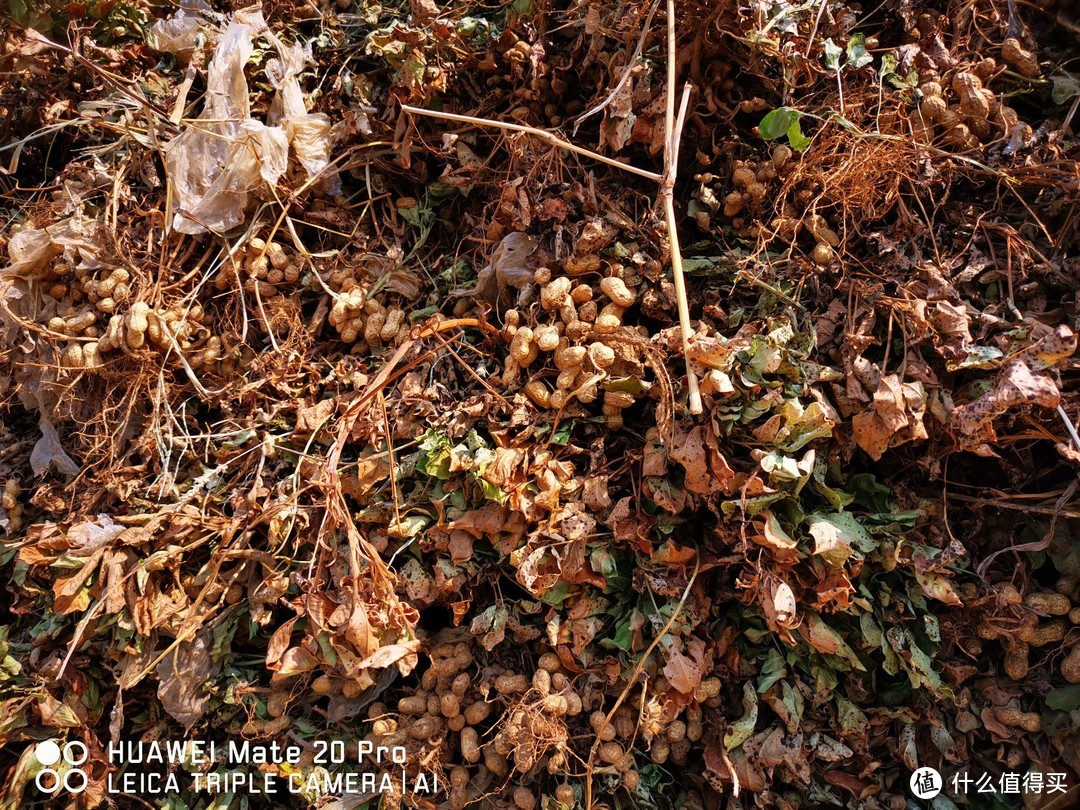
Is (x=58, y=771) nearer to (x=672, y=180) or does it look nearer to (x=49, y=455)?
(x=49, y=455)

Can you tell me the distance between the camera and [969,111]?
144 centimetres

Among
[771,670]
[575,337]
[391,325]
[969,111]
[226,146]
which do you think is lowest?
[771,670]

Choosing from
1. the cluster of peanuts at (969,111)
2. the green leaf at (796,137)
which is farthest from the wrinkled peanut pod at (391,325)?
the cluster of peanuts at (969,111)

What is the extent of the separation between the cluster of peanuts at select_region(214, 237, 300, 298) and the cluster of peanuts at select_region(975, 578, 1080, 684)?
1.78 meters

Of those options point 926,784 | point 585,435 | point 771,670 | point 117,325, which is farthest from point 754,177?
point 117,325

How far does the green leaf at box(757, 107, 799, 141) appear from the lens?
4.54 feet

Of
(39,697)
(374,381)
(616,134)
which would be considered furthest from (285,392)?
(616,134)

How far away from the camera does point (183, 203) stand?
5.85 feet

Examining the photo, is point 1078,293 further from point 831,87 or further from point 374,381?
point 374,381

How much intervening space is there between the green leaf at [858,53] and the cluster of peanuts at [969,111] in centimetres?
13

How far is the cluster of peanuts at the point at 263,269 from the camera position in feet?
5.77

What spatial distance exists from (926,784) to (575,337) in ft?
3.81

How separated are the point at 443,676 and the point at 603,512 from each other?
1.66 ft

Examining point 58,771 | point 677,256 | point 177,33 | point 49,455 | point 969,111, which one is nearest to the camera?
point 677,256
